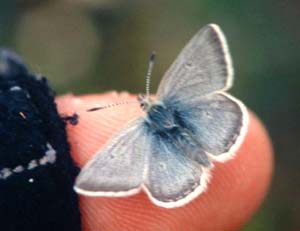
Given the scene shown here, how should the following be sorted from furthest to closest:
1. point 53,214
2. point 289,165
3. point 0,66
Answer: point 289,165 < point 0,66 < point 53,214

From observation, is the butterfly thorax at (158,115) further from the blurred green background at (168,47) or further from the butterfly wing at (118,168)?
the blurred green background at (168,47)

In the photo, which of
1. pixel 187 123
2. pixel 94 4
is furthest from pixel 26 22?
pixel 187 123

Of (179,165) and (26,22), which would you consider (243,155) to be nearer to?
(179,165)

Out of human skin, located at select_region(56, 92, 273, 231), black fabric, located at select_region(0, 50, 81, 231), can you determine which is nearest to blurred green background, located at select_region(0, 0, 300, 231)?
human skin, located at select_region(56, 92, 273, 231)

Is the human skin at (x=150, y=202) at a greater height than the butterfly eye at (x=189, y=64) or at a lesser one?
lesser

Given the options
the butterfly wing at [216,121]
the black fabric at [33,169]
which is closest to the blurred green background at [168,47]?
the butterfly wing at [216,121]

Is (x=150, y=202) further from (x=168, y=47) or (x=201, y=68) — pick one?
(x=168, y=47)
